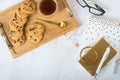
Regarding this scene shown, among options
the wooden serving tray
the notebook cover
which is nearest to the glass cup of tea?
the wooden serving tray

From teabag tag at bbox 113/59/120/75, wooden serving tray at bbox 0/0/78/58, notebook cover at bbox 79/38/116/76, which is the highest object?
wooden serving tray at bbox 0/0/78/58

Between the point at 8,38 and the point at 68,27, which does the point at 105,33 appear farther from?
the point at 8,38

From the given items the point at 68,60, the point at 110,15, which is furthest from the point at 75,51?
the point at 110,15

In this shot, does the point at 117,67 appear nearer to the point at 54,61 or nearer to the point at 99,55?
the point at 99,55

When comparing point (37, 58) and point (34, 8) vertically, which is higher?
point (34, 8)

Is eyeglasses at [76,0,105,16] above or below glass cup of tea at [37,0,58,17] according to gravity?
below

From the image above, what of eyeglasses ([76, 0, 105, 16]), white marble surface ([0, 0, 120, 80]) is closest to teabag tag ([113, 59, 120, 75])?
white marble surface ([0, 0, 120, 80])

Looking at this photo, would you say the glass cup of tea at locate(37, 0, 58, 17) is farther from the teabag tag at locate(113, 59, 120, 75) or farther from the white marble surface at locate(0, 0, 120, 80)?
the teabag tag at locate(113, 59, 120, 75)

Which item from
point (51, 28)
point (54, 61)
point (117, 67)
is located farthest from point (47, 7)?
point (117, 67)
